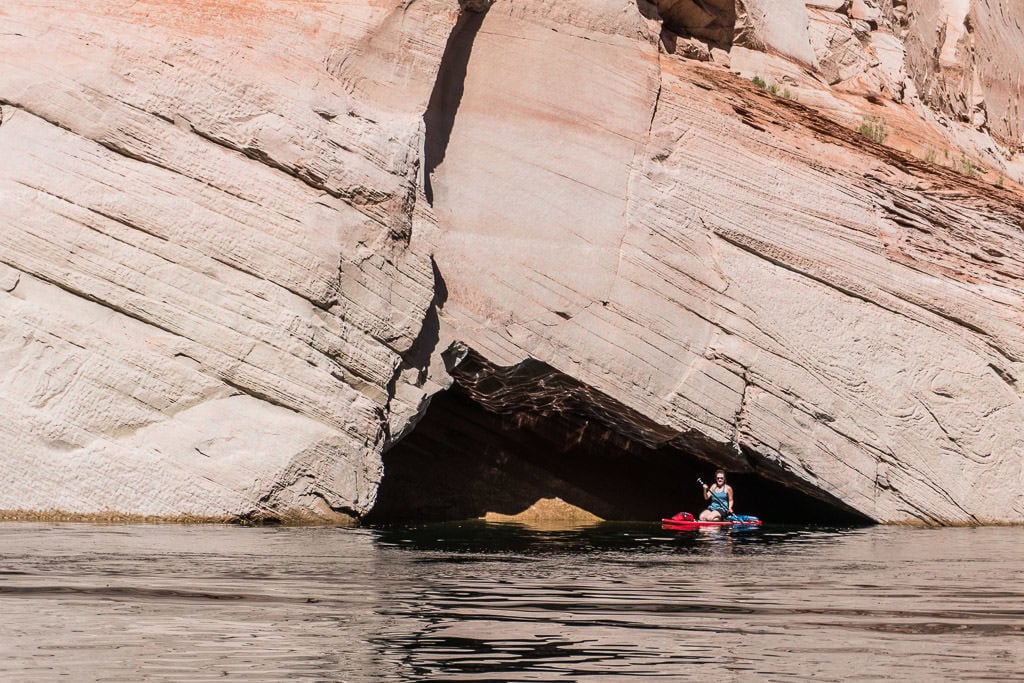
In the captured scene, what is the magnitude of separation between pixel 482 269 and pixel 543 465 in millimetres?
3410

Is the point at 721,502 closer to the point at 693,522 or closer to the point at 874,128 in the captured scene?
the point at 693,522

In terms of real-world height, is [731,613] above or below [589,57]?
below

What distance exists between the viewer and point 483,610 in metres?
7.79

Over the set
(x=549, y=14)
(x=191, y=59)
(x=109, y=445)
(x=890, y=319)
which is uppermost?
(x=549, y=14)

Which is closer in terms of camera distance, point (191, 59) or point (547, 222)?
point (191, 59)

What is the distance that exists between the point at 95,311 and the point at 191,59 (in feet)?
10.1

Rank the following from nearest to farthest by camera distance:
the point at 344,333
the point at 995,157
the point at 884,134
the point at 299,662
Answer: the point at 299,662, the point at 344,333, the point at 884,134, the point at 995,157

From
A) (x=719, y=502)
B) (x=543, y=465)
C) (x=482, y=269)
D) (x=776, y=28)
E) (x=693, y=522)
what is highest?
(x=776, y=28)

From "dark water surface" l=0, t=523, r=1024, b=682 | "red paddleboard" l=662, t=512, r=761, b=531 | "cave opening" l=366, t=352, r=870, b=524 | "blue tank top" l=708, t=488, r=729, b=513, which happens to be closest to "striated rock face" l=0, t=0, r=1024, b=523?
"cave opening" l=366, t=352, r=870, b=524

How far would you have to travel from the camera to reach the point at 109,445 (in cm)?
1370

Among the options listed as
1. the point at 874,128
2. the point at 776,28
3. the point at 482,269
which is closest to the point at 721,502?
the point at 482,269

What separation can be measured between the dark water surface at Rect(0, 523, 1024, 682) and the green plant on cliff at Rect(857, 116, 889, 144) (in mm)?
8345

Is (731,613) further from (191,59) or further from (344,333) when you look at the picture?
(191,59)

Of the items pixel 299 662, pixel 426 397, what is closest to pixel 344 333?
pixel 426 397
